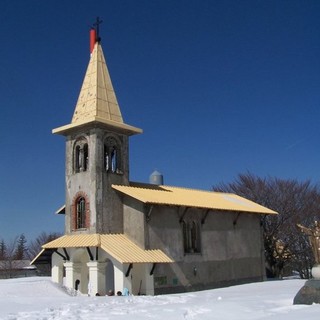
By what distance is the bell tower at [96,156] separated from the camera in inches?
1058

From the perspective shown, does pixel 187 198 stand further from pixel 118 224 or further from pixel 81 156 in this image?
pixel 81 156

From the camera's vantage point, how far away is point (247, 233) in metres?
33.2

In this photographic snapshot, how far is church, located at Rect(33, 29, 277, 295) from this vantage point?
25.4m

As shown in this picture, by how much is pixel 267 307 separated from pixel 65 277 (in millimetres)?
14009

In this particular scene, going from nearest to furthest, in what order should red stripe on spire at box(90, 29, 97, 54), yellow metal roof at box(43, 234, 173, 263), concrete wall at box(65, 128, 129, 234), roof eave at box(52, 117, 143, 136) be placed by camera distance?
yellow metal roof at box(43, 234, 173, 263) < concrete wall at box(65, 128, 129, 234) < roof eave at box(52, 117, 143, 136) < red stripe on spire at box(90, 29, 97, 54)

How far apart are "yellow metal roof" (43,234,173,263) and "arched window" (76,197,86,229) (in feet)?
2.40

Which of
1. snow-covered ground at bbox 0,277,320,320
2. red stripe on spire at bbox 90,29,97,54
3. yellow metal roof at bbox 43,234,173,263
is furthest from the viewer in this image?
red stripe on spire at bbox 90,29,97,54

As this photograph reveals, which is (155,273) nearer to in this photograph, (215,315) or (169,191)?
(169,191)

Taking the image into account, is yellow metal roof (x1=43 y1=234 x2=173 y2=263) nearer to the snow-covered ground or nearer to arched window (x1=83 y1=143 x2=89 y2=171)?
the snow-covered ground

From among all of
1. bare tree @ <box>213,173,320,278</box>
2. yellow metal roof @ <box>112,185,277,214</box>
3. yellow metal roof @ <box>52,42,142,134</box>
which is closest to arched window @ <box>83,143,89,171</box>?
yellow metal roof @ <box>52,42,142,134</box>

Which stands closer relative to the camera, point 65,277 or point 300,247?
point 65,277

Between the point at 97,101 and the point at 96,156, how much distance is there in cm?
341

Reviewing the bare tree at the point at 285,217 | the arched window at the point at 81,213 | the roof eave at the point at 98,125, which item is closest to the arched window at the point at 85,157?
the roof eave at the point at 98,125

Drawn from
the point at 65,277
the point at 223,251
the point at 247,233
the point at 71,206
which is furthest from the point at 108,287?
the point at 247,233
